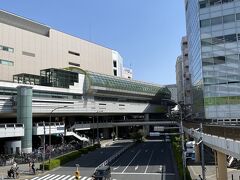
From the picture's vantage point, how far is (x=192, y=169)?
1715 inches

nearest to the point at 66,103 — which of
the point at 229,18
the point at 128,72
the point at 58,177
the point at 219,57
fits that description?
the point at 219,57

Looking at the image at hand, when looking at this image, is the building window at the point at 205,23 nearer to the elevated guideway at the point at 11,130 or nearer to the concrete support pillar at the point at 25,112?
the concrete support pillar at the point at 25,112

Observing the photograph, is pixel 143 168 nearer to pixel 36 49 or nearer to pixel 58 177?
pixel 58 177

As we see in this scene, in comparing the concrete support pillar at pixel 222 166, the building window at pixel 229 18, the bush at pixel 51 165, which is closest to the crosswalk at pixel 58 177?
the bush at pixel 51 165

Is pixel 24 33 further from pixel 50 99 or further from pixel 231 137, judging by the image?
pixel 231 137

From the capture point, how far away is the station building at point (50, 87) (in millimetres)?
60309

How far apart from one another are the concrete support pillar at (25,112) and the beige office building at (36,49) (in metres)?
14.6

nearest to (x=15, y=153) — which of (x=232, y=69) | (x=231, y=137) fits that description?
(x=232, y=69)

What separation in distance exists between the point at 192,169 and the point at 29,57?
51921mm

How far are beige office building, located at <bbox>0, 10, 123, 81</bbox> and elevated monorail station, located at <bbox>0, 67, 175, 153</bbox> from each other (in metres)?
4.17

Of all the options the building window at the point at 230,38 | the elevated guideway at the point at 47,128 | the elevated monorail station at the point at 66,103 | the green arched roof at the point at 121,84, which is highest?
the building window at the point at 230,38

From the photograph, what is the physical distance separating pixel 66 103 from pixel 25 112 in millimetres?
19912

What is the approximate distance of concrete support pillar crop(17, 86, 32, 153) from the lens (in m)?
58.8

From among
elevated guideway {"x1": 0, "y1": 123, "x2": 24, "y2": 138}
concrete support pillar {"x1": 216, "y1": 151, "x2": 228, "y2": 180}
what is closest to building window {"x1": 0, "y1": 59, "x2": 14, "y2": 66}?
elevated guideway {"x1": 0, "y1": 123, "x2": 24, "y2": 138}
